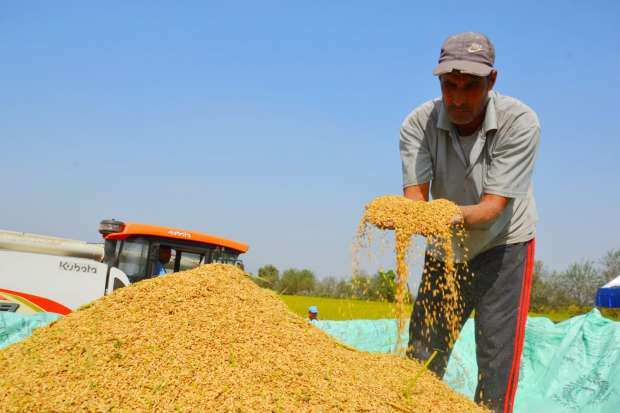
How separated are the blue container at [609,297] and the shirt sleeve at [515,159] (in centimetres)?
787

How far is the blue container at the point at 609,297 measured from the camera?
9.51 metres

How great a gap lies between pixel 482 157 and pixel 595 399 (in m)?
2.75

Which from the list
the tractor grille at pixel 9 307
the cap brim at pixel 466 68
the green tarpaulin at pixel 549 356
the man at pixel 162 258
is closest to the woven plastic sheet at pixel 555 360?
the green tarpaulin at pixel 549 356

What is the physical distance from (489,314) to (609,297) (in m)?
7.85

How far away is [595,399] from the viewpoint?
14.9 ft

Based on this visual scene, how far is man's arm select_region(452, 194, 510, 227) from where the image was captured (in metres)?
2.73

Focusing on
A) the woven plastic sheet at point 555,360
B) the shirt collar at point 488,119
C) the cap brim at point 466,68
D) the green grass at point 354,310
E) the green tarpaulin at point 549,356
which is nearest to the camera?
the cap brim at point 466,68

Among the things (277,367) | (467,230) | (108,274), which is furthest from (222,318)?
(108,274)

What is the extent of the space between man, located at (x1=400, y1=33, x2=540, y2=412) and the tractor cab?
3859mm

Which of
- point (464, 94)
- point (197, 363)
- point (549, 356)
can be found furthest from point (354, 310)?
point (197, 363)

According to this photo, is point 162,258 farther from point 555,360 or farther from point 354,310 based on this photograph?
point 555,360

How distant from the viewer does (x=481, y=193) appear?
301 centimetres

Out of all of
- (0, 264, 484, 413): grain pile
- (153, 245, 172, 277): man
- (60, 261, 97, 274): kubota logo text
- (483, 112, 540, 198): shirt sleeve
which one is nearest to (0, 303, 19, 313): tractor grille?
(60, 261, 97, 274): kubota logo text

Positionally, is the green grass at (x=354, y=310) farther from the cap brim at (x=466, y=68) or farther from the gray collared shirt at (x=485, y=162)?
the cap brim at (x=466, y=68)
